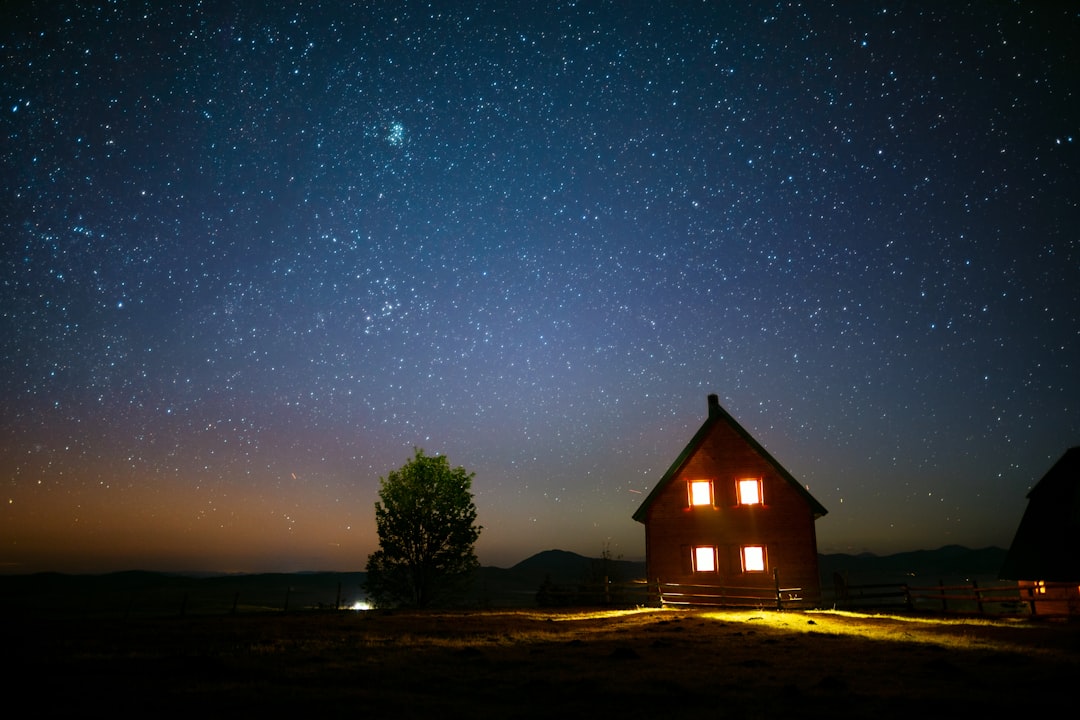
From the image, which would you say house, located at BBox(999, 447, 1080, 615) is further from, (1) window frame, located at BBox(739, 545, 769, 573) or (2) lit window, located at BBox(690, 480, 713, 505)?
(2) lit window, located at BBox(690, 480, 713, 505)

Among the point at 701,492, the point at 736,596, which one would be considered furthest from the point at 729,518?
the point at 736,596

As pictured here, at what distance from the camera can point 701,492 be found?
33.9 m

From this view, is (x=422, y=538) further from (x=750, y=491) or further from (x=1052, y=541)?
(x=1052, y=541)

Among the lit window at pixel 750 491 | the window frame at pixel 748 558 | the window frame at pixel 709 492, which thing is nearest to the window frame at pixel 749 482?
the lit window at pixel 750 491

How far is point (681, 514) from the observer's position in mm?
33938

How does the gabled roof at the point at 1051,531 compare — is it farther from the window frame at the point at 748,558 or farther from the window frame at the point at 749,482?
the window frame at the point at 749,482

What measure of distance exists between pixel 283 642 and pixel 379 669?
551 cm

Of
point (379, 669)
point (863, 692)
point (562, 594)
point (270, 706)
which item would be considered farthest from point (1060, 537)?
point (270, 706)

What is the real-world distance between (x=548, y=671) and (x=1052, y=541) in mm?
32085

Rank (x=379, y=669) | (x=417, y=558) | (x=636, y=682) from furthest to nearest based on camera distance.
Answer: (x=417, y=558)
(x=379, y=669)
(x=636, y=682)

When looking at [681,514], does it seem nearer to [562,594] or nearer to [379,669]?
[562,594]

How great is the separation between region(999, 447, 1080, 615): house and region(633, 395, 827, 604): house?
10.0 m

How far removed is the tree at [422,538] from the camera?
144 feet

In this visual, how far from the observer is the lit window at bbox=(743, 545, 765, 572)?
3203 cm
